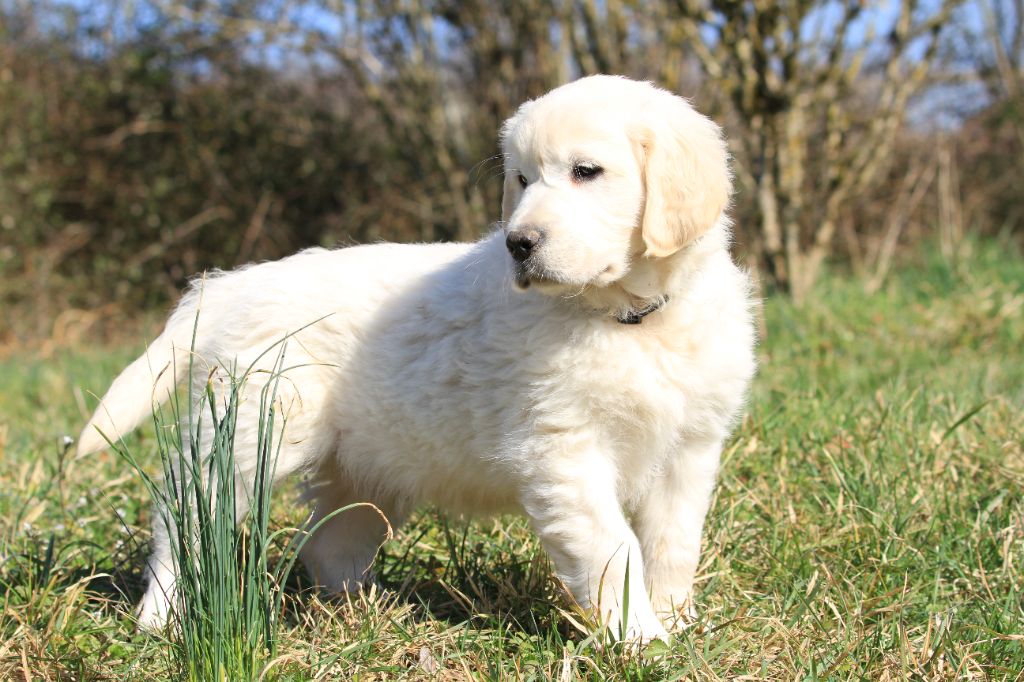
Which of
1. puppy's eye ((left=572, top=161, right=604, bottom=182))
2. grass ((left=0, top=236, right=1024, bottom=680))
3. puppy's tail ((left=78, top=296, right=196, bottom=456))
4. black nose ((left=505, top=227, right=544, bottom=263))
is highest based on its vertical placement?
puppy's eye ((left=572, top=161, right=604, bottom=182))

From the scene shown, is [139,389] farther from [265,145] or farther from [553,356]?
[265,145]

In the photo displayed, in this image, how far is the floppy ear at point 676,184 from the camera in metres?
2.58

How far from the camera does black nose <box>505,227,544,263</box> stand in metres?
2.48

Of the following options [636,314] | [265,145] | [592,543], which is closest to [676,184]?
[636,314]

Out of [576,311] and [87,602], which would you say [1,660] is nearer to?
[87,602]

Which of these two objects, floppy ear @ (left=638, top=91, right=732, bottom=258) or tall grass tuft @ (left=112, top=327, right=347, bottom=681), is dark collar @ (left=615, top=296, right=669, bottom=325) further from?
tall grass tuft @ (left=112, top=327, right=347, bottom=681)

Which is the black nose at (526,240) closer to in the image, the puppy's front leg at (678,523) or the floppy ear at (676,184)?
the floppy ear at (676,184)

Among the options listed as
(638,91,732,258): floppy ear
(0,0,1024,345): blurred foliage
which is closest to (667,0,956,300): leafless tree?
(0,0,1024,345): blurred foliage

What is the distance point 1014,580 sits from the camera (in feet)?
9.41

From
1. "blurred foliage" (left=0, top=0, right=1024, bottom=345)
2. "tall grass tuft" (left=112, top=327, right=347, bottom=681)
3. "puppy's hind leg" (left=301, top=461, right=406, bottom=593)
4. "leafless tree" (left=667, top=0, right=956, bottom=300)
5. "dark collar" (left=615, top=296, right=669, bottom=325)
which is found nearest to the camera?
"tall grass tuft" (left=112, top=327, right=347, bottom=681)

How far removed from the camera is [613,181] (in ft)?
8.56

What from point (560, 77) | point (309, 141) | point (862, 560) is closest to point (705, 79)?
point (560, 77)

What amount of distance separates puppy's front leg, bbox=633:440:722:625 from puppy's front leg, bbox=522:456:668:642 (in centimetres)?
25

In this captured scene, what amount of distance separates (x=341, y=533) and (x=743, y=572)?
4.30 feet
